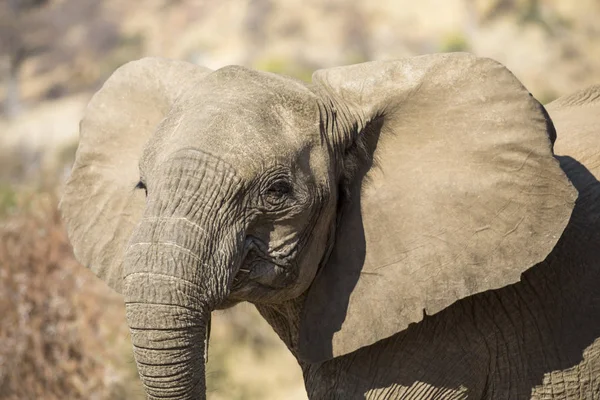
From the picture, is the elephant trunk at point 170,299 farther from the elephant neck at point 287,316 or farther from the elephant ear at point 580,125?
the elephant ear at point 580,125

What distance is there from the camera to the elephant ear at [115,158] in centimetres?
288

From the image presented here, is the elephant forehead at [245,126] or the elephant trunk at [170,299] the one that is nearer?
the elephant trunk at [170,299]

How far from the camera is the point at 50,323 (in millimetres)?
5336

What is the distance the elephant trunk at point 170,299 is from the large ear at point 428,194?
50 centimetres

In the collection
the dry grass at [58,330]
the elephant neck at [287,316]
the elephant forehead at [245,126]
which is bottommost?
the elephant neck at [287,316]

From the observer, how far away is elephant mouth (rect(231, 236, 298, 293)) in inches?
92.4

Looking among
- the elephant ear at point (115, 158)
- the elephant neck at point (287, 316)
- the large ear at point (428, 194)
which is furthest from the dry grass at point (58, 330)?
the large ear at point (428, 194)

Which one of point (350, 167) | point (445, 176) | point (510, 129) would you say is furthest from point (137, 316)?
point (510, 129)

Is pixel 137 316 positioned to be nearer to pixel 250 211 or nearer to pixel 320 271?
pixel 250 211

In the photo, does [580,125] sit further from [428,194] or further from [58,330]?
[58,330]

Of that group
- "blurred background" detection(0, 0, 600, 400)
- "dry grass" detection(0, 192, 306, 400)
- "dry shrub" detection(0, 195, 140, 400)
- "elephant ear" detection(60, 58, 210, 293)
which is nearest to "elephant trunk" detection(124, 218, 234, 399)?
"elephant ear" detection(60, 58, 210, 293)

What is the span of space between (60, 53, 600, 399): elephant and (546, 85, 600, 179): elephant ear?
0.02m

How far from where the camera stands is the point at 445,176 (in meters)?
2.59

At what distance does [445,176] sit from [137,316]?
36.7 inches
